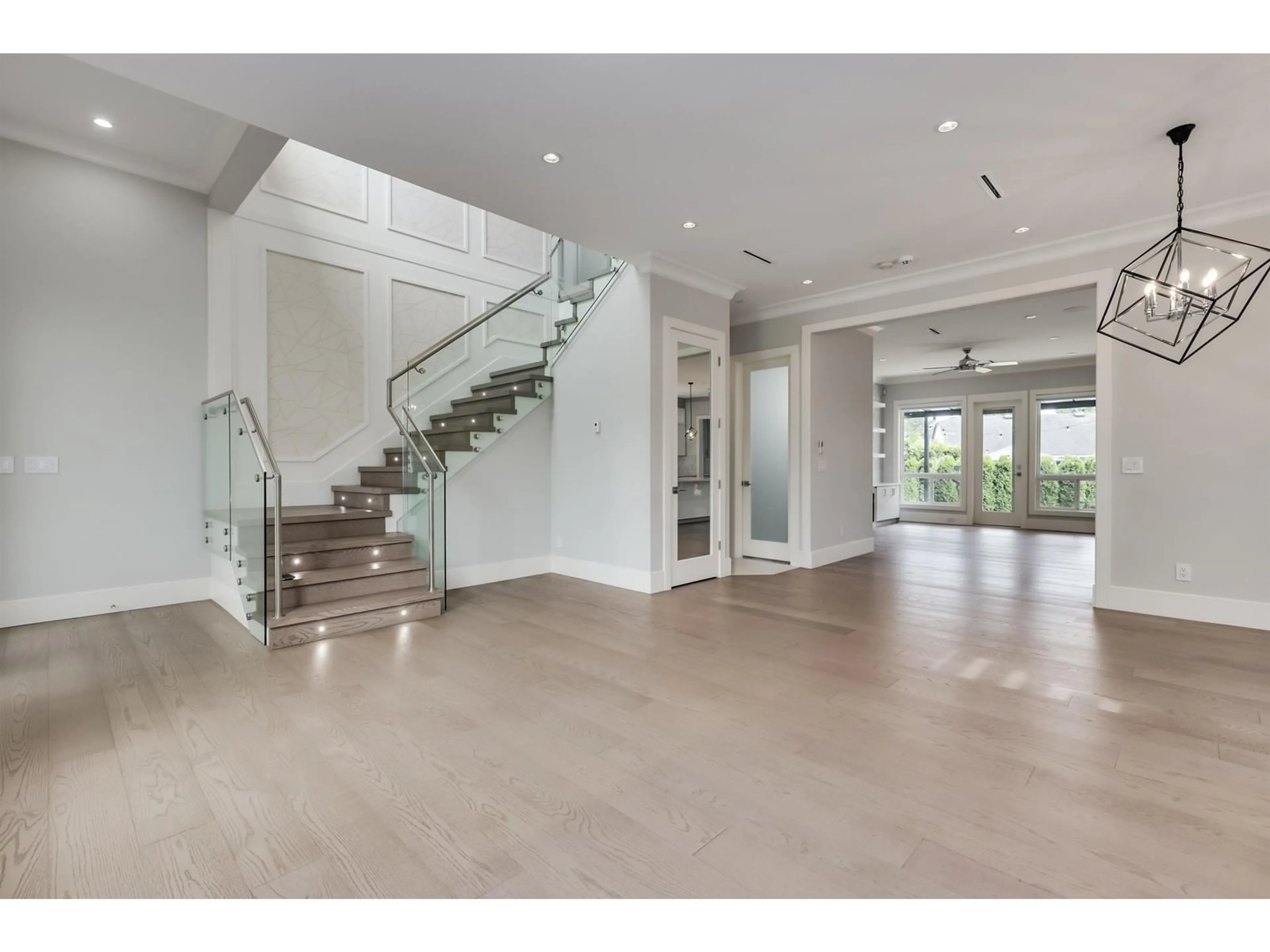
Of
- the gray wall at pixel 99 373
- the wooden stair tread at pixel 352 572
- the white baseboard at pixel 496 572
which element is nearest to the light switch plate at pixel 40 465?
the gray wall at pixel 99 373

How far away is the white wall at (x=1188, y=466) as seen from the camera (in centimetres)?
397

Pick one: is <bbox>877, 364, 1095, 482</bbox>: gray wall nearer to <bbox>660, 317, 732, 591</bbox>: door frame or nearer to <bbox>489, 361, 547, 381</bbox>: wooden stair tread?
<bbox>660, 317, 732, 591</bbox>: door frame

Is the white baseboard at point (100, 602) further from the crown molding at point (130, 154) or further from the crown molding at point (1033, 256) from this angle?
the crown molding at point (1033, 256)

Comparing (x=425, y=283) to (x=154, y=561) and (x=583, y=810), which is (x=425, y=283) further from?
(x=583, y=810)

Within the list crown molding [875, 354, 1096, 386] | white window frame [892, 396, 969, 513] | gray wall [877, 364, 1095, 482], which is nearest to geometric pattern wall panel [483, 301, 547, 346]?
crown molding [875, 354, 1096, 386]

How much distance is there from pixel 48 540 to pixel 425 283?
385cm

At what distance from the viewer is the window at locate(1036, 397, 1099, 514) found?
1015 cm

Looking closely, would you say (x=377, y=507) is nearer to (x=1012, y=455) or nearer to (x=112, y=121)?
(x=112, y=121)

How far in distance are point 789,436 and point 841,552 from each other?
5.13 ft

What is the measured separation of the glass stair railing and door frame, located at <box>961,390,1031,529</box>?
902cm

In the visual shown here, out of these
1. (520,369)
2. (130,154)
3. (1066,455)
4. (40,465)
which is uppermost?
(130,154)

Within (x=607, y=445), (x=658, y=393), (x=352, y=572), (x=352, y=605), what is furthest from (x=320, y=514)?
(x=658, y=393)

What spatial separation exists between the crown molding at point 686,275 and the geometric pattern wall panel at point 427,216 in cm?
240

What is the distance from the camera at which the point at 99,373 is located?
4.33 m
